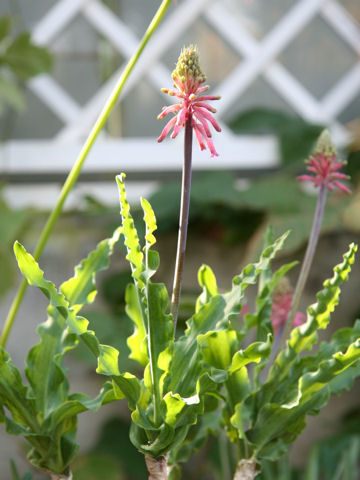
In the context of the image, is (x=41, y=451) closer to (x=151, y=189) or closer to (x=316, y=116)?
(x=151, y=189)

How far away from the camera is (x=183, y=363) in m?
0.33

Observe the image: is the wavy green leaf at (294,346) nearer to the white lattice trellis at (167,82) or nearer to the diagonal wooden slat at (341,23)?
the white lattice trellis at (167,82)

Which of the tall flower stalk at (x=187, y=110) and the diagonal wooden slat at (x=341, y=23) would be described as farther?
the diagonal wooden slat at (x=341, y=23)

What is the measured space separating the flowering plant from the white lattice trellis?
108 cm

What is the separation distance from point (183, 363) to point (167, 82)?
4.07ft

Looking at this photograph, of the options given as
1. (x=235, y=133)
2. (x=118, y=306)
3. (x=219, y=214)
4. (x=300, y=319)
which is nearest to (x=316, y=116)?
(x=235, y=133)

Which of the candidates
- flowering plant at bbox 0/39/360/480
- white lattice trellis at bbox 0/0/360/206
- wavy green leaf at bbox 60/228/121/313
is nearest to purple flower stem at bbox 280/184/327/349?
flowering plant at bbox 0/39/360/480

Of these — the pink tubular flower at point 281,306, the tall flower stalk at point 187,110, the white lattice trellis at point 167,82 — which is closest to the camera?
the tall flower stalk at point 187,110

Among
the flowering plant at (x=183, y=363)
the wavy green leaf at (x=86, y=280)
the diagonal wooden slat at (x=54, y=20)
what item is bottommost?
the flowering plant at (x=183, y=363)

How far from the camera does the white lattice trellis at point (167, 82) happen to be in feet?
4.79

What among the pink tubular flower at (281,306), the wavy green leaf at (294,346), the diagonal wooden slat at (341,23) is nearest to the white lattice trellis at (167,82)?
the diagonal wooden slat at (341,23)

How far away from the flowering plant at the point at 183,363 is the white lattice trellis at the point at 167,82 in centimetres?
108

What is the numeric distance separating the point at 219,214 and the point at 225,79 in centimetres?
39

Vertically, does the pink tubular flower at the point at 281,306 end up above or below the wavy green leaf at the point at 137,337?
above
